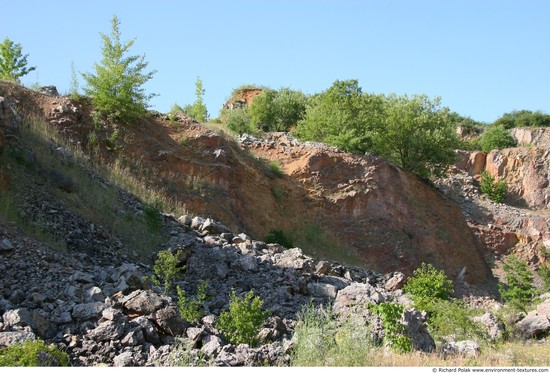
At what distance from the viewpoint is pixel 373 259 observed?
2056cm

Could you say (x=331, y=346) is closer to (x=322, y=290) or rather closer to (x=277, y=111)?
(x=322, y=290)

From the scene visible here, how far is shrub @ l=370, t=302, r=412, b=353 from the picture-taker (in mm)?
8148

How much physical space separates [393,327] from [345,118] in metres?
16.0

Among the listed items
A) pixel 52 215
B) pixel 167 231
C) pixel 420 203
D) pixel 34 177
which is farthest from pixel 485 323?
pixel 420 203

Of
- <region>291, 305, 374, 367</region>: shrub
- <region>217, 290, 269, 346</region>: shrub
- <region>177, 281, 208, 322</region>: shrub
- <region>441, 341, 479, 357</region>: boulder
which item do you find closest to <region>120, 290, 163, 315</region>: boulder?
<region>177, 281, 208, 322</region>: shrub

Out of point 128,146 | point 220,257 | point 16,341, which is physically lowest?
point 16,341

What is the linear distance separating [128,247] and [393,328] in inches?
215

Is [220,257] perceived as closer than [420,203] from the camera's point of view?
Yes

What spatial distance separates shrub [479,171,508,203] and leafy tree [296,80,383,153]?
12171 mm

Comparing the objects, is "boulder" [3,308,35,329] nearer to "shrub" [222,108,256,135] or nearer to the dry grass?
the dry grass

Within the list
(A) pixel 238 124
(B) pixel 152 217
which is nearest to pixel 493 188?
(A) pixel 238 124

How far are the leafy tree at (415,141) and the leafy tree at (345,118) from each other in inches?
33.9

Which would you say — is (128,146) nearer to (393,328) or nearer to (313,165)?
(313,165)

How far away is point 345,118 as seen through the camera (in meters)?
23.8
